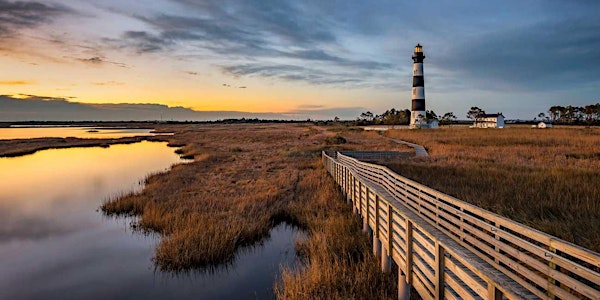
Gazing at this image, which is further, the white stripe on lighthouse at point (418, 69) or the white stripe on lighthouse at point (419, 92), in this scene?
the white stripe on lighthouse at point (419, 92)

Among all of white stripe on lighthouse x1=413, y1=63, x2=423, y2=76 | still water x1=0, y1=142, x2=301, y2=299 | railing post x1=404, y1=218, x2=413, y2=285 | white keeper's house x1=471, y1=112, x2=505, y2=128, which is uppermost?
white stripe on lighthouse x1=413, y1=63, x2=423, y2=76

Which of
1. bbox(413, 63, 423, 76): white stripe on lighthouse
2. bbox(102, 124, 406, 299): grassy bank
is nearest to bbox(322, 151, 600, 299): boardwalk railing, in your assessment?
bbox(102, 124, 406, 299): grassy bank

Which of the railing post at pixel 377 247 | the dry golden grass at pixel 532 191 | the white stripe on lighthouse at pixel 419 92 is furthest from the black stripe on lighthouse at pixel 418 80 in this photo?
the railing post at pixel 377 247

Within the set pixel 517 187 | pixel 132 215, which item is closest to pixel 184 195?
pixel 132 215

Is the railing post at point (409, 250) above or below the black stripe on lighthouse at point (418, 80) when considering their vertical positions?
below

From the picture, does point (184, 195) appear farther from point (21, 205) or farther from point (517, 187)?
point (517, 187)

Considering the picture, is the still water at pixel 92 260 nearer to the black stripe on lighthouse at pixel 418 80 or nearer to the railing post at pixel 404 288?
the railing post at pixel 404 288

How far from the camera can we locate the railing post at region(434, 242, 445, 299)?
A: 422 cm

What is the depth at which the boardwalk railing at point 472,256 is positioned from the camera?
3.16 m

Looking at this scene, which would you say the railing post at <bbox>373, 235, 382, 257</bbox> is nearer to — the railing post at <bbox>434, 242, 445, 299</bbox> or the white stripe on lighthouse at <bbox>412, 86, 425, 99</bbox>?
the railing post at <bbox>434, 242, 445, 299</bbox>

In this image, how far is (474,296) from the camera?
3645mm

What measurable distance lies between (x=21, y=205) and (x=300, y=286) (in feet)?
51.0

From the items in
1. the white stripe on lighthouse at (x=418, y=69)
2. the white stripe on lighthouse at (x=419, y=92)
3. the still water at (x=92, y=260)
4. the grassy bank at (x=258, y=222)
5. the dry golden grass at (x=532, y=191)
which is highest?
the white stripe on lighthouse at (x=418, y=69)

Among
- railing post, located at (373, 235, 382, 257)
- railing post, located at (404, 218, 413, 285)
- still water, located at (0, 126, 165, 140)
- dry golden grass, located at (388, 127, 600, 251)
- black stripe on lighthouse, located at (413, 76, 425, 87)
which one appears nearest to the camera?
railing post, located at (404, 218, 413, 285)
